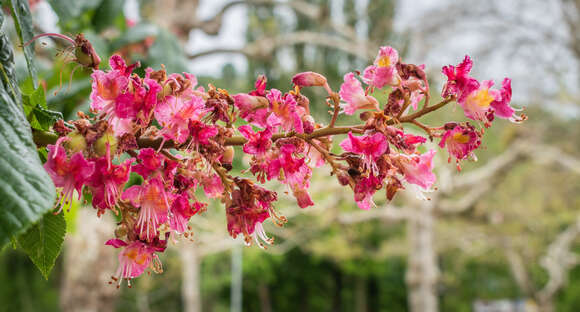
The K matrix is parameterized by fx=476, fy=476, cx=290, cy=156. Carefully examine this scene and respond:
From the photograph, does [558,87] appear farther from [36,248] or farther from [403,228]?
[403,228]

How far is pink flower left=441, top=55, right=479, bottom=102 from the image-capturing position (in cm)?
46

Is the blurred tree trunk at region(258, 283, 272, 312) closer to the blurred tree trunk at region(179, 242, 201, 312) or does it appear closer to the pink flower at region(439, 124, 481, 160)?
the blurred tree trunk at region(179, 242, 201, 312)

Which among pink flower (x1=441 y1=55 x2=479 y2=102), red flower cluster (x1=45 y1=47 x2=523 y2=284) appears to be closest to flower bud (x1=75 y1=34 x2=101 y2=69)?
red flower cluster (x1=45 y1=47 x2=523 y2=284)

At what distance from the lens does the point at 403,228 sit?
42.0 ft

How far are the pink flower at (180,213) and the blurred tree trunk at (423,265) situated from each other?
5.15 meters

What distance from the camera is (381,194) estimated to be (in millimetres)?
6383

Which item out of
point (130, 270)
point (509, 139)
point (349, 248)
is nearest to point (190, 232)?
point (130, 270)

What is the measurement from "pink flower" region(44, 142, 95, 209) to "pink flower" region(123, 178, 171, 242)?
53mm

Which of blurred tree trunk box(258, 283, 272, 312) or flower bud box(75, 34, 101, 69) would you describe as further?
blurred tree trunk box(258, 283, 272, 312)

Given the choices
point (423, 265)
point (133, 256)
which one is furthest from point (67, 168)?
point (423, 265)

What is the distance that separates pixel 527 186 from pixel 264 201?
8140 mm

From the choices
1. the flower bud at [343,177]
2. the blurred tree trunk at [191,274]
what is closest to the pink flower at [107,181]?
the flower bud at [343,177]

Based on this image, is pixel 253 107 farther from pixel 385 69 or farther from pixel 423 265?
pixel 423 265

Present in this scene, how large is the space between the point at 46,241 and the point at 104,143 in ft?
0.39
